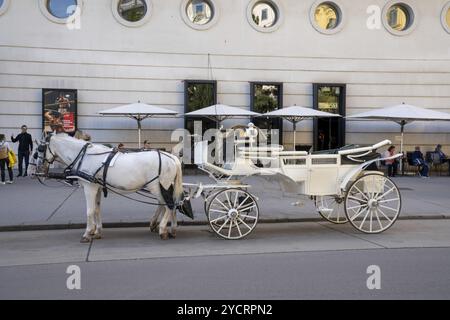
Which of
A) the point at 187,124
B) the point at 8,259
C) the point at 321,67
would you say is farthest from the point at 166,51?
the point at 8,259

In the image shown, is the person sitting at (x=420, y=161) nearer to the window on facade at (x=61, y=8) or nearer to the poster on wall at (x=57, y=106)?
the poster on wall at (x=57, y=106)

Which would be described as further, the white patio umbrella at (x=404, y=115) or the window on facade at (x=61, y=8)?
the window on facade at (x=61, y=8)

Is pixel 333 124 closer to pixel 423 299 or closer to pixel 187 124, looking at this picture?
pixel 187 124

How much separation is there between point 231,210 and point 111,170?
2.03 m

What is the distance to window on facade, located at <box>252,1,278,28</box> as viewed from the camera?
68.0 ft

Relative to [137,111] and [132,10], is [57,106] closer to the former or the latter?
[137,111]

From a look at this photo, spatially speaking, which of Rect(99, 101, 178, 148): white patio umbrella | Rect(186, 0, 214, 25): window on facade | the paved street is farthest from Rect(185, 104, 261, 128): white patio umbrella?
the paved street

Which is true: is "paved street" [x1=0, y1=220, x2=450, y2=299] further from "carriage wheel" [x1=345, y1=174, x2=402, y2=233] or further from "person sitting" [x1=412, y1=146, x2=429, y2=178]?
"person sitting" [x1=412, y1=146, x2=429, y2=178]

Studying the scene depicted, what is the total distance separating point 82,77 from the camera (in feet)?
63.5

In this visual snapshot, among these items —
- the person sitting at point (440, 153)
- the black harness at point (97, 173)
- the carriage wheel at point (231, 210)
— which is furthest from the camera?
the person sitting at point (440, 153)

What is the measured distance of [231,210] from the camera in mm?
8430

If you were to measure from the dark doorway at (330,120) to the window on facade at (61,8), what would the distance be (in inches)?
396

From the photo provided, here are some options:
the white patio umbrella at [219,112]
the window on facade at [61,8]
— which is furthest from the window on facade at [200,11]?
the window on facade at [61,8]

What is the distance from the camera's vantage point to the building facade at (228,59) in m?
19.1
